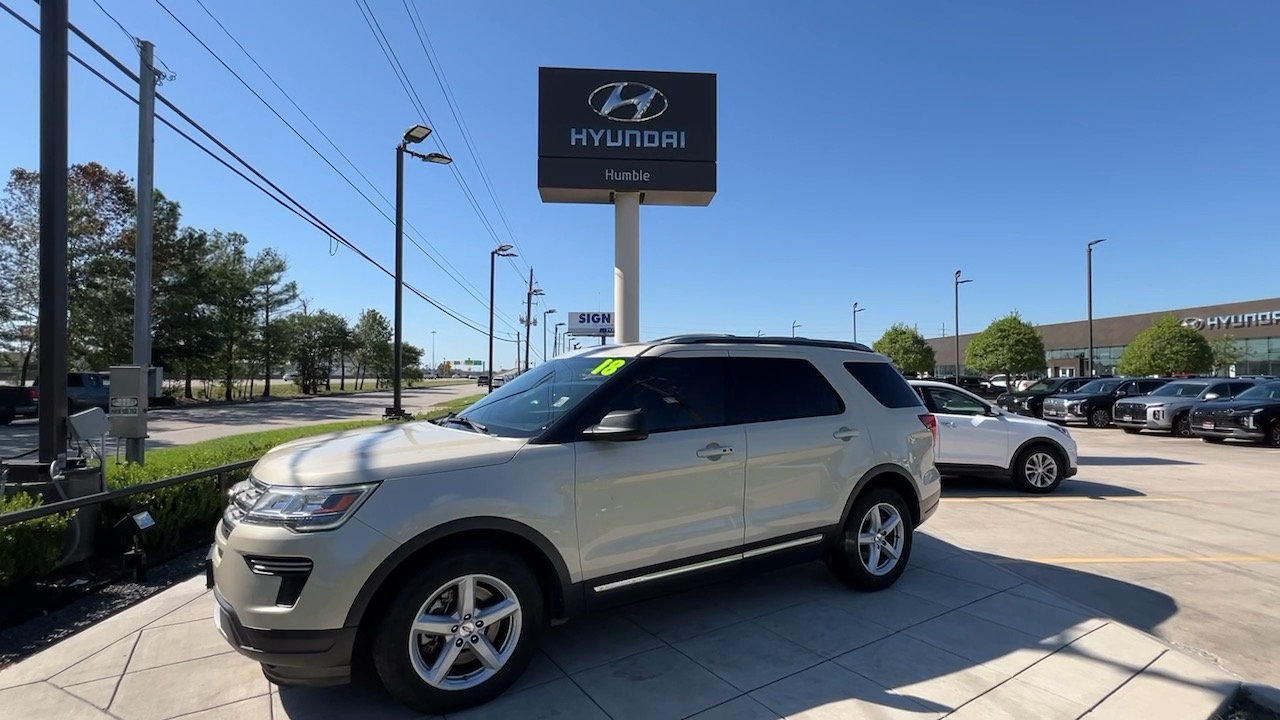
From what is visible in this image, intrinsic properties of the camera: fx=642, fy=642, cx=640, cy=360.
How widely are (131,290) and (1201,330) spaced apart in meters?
87.0

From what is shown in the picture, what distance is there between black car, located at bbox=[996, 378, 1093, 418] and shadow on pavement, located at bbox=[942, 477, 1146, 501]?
1343cm

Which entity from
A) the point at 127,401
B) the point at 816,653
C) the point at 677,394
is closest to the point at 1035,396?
the point at 816,653

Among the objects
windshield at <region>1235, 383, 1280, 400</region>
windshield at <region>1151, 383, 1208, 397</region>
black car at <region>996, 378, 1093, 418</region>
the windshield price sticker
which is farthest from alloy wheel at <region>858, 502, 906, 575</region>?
black car at <region>996, 378, 1093, 418</region>

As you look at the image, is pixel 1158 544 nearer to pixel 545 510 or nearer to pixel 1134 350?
pixel 545 510

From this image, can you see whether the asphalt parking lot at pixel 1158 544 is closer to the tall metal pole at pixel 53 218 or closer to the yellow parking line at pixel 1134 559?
the yellow parking line at pixel 1134 559

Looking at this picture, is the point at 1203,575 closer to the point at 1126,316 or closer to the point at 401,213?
the point at 401,213

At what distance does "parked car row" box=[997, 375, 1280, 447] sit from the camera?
592 inches

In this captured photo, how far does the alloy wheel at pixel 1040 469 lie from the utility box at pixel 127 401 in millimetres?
11109

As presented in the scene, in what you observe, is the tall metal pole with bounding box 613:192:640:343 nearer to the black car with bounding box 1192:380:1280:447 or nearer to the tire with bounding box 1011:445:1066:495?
the tire with bounding box 1011:445:1066:495

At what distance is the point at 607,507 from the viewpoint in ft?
11.1

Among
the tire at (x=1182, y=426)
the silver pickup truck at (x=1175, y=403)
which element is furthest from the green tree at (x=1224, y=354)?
the tire at (x=1182, y=426)

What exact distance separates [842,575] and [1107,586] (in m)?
2.26

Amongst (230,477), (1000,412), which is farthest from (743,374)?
(1000,412)

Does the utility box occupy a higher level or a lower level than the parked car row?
higher
